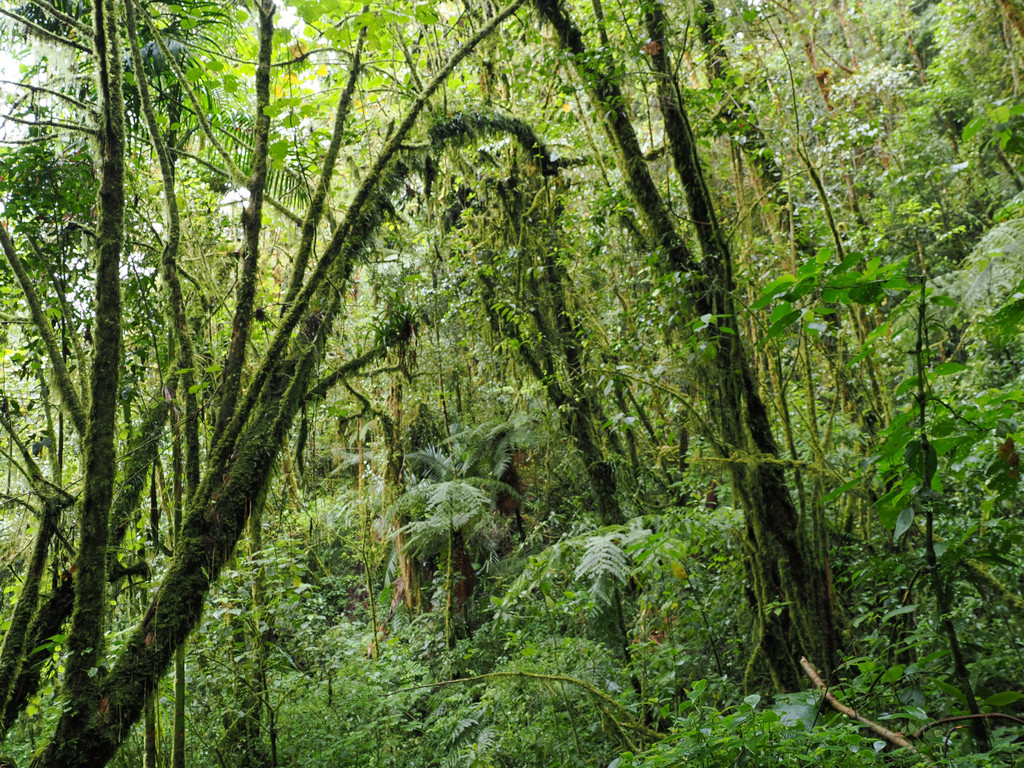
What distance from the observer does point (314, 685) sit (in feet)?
18.5

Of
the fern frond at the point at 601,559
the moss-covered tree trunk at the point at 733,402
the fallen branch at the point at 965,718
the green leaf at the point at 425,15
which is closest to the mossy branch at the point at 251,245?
the green leaf at the point at 425,15

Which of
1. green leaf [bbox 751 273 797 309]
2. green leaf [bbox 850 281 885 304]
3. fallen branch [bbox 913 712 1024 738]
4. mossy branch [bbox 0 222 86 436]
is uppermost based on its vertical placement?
mossy branch [bbox 0 222 86 436]

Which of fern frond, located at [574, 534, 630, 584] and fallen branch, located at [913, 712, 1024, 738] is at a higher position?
fern frond, located at [574, 534, 630, 584]

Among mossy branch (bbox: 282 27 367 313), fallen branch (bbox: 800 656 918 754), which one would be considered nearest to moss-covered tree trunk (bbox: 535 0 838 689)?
fallen branch (bbox: 800 656 918 754)

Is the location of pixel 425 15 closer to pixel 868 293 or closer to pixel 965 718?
pixel 868 293

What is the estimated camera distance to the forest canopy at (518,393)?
2.08 metres

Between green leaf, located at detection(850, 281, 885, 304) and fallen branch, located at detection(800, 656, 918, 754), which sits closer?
green leaf, located at detection(850, 281, 885, 304)

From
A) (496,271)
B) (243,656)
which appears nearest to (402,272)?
(496,271)

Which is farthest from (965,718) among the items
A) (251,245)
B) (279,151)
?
(279,151)

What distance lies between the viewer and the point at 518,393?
271 inches

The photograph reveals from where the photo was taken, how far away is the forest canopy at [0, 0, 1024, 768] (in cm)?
208

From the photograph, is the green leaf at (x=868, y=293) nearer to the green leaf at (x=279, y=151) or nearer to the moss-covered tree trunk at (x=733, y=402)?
the moss-covered tree trunk at (x=733, y=402)

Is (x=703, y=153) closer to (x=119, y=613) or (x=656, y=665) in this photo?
(x=656, y=665)

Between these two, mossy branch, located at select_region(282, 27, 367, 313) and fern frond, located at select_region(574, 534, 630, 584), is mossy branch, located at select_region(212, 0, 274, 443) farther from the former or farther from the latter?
fern frond, located at select_region(574, 534, 630, 584)
